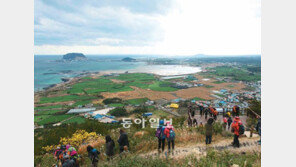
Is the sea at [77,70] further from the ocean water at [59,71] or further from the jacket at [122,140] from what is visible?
the jacket at [122,140]

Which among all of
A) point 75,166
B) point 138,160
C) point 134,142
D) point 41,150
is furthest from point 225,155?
Result: point 41,150

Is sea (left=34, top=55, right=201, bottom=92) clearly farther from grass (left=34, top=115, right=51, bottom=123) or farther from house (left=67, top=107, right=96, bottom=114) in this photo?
house (left=67, top=107, right=96, bottom=114)

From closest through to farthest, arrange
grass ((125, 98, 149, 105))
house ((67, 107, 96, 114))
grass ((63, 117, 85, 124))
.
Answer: grass ((63, 117, 85, 124)) < house ((67, 107, 96, 114)) < grass ((125, 98, 149, 105))

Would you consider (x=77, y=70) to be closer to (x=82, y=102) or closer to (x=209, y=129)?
(x=82, y=102)

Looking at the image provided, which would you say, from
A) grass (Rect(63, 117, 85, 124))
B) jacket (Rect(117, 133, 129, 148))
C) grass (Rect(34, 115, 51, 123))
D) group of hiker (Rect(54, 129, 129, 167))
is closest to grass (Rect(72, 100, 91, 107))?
grass (Rect(34, 115, 51, 123))

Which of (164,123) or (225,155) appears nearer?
(225,155)

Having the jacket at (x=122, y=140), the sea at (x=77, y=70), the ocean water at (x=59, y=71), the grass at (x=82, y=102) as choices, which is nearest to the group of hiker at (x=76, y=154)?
the jacket at (x=122, y=140)

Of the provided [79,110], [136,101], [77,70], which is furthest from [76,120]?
[77,70]

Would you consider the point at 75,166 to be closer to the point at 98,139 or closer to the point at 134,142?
the point at 134,142
